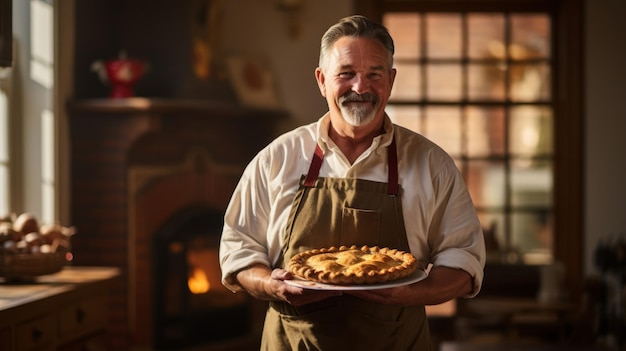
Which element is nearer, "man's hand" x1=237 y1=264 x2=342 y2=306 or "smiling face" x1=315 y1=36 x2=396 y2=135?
"man's hand" x1=237 y1=264 x2=342 y2=306

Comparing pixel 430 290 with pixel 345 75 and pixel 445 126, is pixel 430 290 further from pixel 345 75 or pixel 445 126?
pixel 445 126

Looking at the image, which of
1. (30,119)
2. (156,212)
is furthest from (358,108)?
(156,212)

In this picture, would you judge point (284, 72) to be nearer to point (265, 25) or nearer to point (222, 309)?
point (265, 25)

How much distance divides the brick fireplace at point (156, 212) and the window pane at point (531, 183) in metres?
1.97

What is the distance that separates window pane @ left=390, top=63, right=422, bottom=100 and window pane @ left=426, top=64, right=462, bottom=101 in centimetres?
7

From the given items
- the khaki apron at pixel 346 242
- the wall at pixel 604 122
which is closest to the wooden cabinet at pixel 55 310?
the khaki apron at pixel 346 242

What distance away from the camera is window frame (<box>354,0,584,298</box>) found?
20.2 feet

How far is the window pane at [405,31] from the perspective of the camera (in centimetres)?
636

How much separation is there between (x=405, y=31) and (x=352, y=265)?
14.8ft

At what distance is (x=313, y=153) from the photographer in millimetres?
2303

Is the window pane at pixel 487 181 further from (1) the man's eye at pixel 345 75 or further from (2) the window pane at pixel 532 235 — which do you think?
(1) the man's eye at pixel 345 75

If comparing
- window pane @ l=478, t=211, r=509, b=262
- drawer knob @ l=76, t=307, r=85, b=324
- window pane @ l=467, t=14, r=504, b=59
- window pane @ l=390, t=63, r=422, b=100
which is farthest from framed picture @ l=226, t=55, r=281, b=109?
drawer knob @ l=76, t=307, r=85, b=324

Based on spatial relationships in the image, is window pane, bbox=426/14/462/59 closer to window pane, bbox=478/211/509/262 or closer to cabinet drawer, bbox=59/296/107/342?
window pane, bbox=478/211/509/262

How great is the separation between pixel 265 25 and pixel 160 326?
2.13 m
